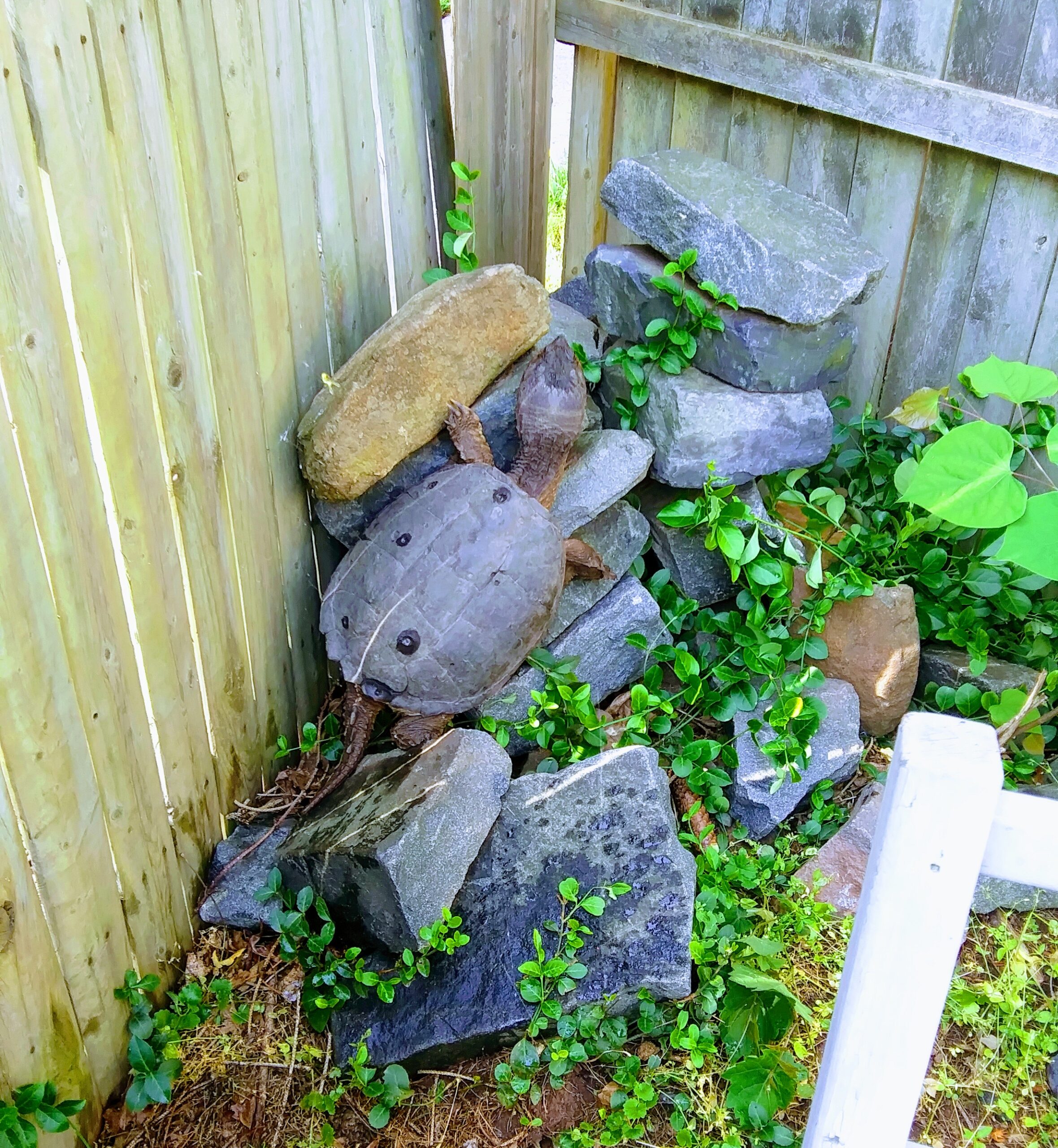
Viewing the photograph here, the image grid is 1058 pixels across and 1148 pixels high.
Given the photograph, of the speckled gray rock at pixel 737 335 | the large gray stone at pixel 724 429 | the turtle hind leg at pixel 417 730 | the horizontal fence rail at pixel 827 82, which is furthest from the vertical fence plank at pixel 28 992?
the horizontal fence rail at pixel 827 82

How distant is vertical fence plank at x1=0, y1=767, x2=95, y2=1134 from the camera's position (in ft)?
6.00

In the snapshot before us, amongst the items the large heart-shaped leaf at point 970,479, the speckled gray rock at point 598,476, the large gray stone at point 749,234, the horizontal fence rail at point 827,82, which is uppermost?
the horizontal fence rail at point 827,82

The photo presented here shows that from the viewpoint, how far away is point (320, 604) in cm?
296

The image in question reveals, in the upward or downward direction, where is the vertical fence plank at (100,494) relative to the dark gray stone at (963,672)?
upward

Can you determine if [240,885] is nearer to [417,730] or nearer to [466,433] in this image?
[417,730]

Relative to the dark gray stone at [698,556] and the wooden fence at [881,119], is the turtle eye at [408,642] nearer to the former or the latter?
the dark gray stone at [698,556]

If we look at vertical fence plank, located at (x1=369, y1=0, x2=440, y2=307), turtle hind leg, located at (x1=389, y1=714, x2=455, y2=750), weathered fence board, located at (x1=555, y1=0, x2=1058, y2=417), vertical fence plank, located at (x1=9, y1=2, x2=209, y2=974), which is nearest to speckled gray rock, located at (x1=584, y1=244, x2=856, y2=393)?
weathered fence board, located at (x1=555, y1=0, x2=1058, y2=417)

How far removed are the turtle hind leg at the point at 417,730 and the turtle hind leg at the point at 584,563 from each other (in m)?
0.59

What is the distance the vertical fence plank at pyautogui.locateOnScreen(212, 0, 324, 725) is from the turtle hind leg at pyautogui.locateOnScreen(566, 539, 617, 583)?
29.9 inches

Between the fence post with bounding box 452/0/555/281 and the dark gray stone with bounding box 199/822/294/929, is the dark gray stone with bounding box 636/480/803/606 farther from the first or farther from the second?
the dark gray stone with bounding box 199/822/294/929

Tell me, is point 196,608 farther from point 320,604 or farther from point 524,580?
point 524,580

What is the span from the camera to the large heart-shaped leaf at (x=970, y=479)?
8.02ft

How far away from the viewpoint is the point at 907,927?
1.19 metres

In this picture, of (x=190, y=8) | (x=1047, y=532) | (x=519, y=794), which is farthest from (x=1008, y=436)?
(x=190, y=8)
